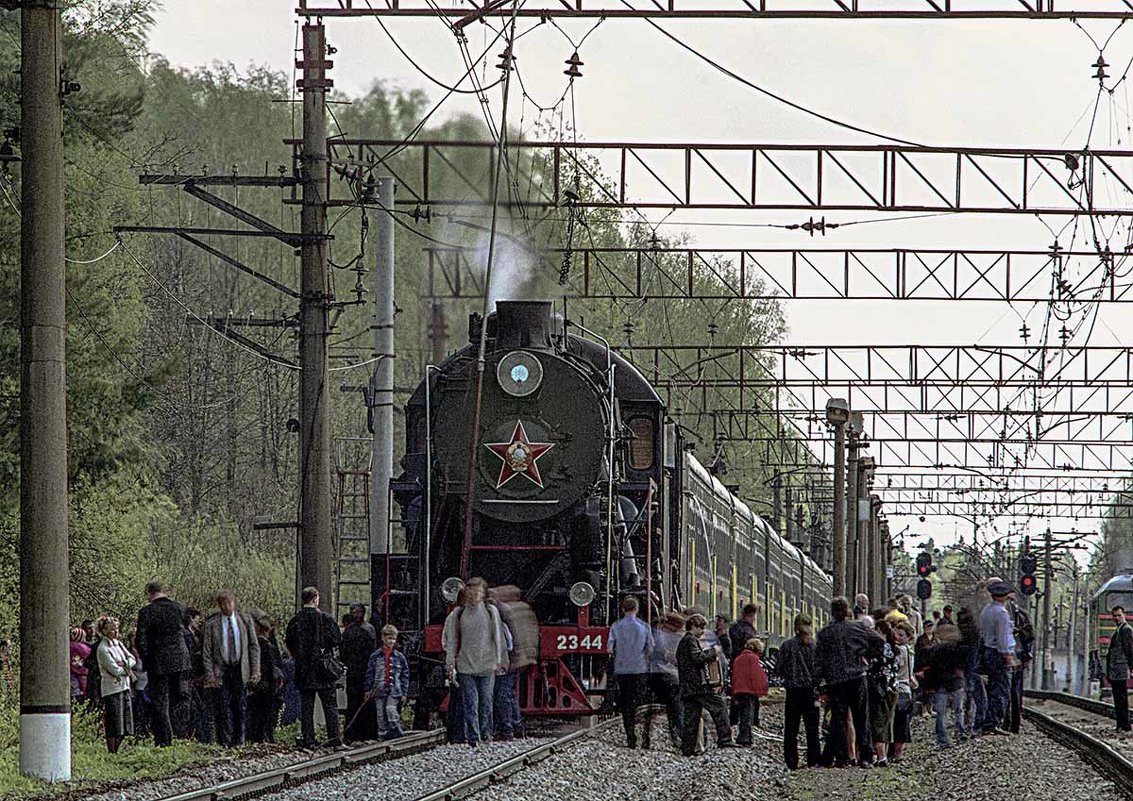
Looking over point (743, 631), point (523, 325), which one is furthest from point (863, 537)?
point (523, 325)

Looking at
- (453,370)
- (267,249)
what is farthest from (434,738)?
(267,249)

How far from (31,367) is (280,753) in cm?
500

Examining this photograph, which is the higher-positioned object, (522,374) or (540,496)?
(522,374)

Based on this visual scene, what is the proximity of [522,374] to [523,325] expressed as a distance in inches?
30.3

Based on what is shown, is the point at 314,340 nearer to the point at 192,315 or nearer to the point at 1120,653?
the point at 192,315

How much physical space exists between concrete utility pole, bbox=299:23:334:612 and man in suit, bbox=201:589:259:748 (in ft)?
13.1

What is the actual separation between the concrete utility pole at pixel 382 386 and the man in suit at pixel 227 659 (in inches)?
140

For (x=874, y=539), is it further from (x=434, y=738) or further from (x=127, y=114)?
(x=434, y=738)

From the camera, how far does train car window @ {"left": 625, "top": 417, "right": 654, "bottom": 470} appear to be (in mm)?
20422

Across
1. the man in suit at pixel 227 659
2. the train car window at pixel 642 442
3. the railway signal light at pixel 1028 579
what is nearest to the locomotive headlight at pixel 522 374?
the train car window at pixel 642 442

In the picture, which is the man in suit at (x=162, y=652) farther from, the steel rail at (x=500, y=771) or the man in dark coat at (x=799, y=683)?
the man in dark coat at (x=799, y=683)

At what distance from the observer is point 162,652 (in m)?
18.4

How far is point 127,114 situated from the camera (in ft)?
106

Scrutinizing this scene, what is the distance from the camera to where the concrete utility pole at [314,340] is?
2349cm
